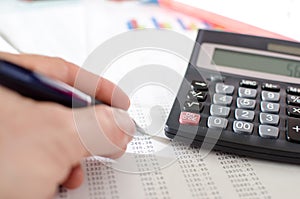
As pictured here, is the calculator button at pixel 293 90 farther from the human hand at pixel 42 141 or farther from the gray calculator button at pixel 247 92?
the human hand at pixel 42 141

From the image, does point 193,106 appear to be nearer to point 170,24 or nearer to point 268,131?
point 268,131

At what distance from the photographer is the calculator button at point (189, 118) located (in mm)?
365

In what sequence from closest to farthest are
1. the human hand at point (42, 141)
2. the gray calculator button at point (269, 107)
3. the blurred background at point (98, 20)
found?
1. the human hand at point (42, 141)
2. the gray calculator button at point (269, 107)
3. the blurred background at point (98, 20)

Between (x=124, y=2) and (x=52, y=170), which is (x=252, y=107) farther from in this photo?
(x=124, y=2)

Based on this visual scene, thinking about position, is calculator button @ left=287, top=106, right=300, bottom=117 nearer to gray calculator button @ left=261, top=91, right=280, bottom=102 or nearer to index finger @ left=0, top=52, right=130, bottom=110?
gray calculator button @ left=261, top=91, right=280, bottom=102

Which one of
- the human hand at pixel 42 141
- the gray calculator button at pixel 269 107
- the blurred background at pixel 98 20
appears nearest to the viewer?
the human hand at pixel 42 141

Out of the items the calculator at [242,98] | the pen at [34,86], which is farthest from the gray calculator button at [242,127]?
the pen at [34,86]

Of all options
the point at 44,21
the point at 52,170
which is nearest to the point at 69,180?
the point at 52,170

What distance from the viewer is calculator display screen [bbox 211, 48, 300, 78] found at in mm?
420

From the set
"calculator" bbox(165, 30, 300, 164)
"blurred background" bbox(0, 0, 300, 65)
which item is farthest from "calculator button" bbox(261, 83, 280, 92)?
"blurred background" bbox(0, 0, 300, 65)

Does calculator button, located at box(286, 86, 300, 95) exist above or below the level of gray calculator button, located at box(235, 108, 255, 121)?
above

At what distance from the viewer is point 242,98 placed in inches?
15.2

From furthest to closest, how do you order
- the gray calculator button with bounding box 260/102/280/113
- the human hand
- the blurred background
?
the blurred background, the gray calculator button with bounding box 260/102/280/113, the human hand

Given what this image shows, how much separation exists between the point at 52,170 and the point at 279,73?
228mm
